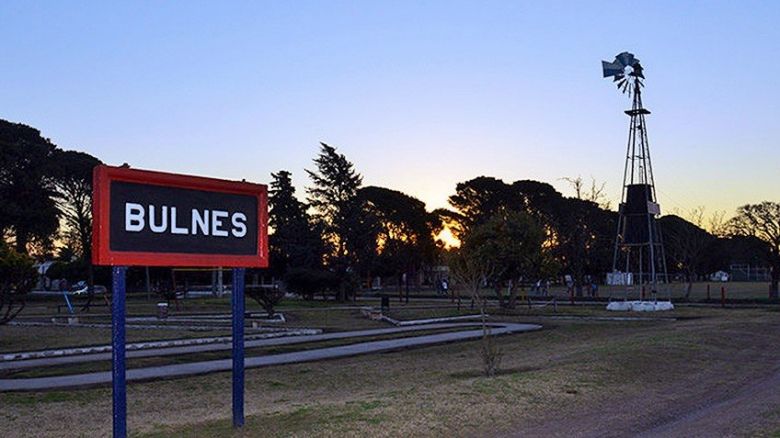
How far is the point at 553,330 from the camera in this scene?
29.8 m

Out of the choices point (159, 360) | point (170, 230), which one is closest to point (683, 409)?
point (170, 230)

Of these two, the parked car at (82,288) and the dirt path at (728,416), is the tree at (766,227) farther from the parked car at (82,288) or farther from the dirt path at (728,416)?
the parked car at (82,288)

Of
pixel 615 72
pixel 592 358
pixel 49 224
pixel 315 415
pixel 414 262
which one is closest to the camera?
pixel 315 415

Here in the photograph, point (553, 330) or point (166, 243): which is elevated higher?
point (166, 243)

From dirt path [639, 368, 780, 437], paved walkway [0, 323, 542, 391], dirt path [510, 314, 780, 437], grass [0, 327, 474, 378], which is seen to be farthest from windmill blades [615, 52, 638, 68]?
dirt path [639, 368, 780, 437]

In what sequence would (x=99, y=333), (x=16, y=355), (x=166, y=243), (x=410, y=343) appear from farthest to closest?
(x=99, y=333)
(x=410, y=343)
(x=16, y=355)
(x=166, y=243)

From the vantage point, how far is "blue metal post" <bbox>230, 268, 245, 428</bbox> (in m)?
10.1

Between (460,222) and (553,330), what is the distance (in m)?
69.9

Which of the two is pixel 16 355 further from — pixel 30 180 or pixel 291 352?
pixel 30 180

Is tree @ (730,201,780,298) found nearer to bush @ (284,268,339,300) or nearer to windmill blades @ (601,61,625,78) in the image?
windmill blades @ (601,61,625,78)

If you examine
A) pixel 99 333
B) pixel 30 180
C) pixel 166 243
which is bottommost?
pixel 99 333

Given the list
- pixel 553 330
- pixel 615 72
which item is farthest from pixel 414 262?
pixel 553 330

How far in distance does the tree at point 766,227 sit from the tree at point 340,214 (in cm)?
2845

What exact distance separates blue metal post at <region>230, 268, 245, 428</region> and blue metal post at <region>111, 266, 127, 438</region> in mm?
1688
